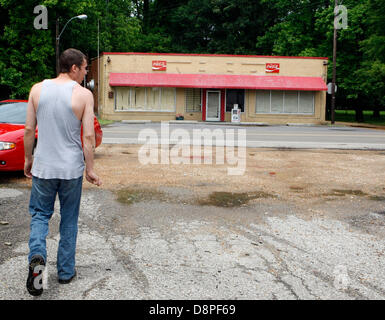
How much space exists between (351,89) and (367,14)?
22.3 ft

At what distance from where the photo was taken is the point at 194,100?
35.0m

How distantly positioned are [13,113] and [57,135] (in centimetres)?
648

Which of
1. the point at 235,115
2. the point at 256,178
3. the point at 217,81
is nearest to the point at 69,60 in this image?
the point at 256,178

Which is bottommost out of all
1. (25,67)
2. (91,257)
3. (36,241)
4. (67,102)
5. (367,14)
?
(91,257)

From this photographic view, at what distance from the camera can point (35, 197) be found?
359 centimetres

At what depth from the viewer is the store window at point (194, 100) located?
34.8 m

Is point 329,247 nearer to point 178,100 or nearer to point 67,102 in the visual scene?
point 67,102

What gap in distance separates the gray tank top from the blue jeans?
9 cm

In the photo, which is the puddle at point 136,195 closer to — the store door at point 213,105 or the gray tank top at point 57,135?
the gray tank top at point 57,135

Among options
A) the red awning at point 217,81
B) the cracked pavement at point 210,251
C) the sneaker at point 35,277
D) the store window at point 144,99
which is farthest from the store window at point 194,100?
the sneaker at point 35,277

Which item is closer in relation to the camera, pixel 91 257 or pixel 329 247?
pixel 91 257

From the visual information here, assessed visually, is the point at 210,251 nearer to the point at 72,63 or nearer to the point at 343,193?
the point at 72,63

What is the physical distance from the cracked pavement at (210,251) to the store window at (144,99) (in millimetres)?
28401

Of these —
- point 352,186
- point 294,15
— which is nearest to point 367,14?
point 294,15
